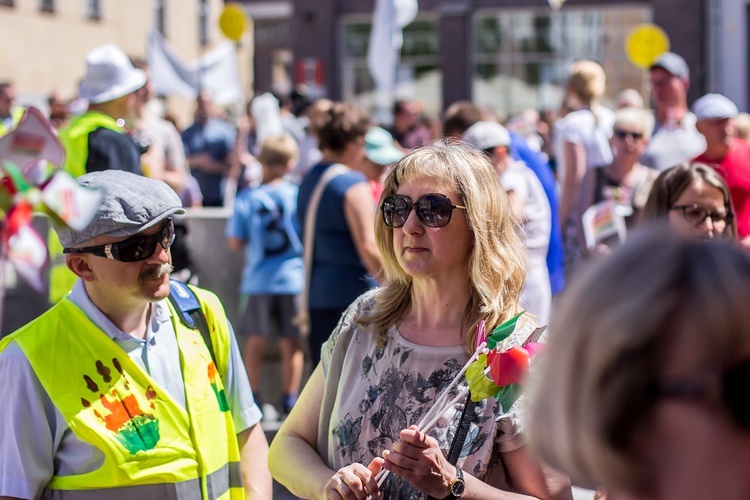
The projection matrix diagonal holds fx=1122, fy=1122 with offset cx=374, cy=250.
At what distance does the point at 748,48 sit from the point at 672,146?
15822 millimetres

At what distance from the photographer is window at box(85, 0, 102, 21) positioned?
3344cm

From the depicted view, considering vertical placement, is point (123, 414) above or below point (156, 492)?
above

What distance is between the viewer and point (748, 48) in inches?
851

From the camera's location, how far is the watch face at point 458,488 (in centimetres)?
254

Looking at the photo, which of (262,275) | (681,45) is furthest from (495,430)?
(681,45)

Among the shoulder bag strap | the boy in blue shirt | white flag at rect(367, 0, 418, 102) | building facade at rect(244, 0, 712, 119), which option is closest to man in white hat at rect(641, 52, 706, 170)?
the shoulder bag strap

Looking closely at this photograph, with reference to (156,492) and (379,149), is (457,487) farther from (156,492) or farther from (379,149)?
(379,149)

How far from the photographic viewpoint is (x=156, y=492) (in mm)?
2762

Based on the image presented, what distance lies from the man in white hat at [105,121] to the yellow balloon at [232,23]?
1049 centimetres

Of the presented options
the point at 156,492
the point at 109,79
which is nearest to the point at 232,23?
the point at 109,79

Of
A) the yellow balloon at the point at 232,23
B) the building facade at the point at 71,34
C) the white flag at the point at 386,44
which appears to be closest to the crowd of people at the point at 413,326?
the white flag at the point at 386,44

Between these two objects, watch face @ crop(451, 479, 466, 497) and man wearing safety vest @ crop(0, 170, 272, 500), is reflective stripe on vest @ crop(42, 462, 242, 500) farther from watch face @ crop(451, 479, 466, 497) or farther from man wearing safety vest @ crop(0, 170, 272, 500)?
watch face @ crop(451, 479, 466, 497)

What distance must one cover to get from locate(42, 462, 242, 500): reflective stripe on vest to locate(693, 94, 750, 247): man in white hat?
3.31 meters

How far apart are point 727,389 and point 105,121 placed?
4084 millimetres
